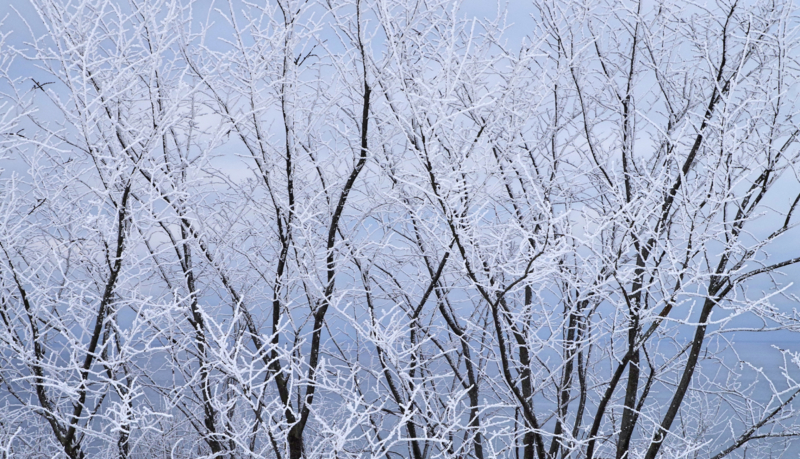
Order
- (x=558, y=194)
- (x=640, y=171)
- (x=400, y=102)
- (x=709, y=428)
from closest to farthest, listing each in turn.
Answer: (x=400, y=102) → (x=640, y=171) → (x=558, y=194) → (x=709, y=428)

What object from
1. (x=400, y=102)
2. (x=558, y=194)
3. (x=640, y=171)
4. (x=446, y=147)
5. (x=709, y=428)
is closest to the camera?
(x=446, y=147)

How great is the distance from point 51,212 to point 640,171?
18.4ft

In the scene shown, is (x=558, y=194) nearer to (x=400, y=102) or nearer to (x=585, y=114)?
(x=585, y=114)

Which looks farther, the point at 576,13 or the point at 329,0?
the point at 576,13

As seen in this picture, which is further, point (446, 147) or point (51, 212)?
point (51, 212)

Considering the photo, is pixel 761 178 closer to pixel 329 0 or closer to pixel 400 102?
pixel 400 102

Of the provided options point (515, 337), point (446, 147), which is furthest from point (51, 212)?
point (515, 337)

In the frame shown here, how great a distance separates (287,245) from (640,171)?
3.50 m

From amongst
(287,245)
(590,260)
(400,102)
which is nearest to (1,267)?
(287,245)

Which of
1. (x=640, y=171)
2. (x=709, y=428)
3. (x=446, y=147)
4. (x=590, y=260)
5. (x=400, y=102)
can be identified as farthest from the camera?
(x=709, y=428)

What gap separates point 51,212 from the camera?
5242 millimetres

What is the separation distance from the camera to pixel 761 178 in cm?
524

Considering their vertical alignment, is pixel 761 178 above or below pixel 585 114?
below

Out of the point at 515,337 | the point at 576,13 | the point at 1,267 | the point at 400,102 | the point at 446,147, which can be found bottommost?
the point at 1,267
